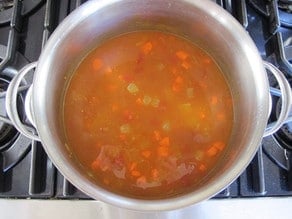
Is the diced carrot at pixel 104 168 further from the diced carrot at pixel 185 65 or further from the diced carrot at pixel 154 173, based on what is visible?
the diced carrot at pixel 185 65

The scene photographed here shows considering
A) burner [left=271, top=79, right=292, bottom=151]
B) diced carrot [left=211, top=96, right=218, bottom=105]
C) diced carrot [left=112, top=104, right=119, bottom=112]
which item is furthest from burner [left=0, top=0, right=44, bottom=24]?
burner [left=271, top=79, right=292, bottom=151]

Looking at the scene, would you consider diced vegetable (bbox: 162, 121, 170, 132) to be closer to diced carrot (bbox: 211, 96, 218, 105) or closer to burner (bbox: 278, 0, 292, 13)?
diced carrot (bbox: 211, 96, 218, 105)

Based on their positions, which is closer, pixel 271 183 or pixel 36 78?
pixel 36 78

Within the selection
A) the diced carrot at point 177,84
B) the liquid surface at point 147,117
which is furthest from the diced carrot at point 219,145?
the diced carrot at point 177,84

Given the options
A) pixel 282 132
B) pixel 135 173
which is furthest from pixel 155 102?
pixel 282 132

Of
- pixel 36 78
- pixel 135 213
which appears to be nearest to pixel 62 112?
pixel 36 78

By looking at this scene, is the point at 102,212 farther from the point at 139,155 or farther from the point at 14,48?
the point at 14,48

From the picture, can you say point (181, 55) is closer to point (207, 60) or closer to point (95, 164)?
point (207, 60)
